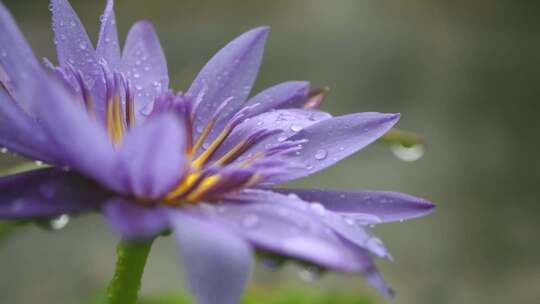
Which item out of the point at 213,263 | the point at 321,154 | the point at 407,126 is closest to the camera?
the point at 213,263

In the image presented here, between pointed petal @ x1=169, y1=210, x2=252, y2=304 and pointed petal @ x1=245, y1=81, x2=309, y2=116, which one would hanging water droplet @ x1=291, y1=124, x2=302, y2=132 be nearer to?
pointed petal @ x1=245, y1=81, x2=309, y2=116

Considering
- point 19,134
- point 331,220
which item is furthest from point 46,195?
point 331,220

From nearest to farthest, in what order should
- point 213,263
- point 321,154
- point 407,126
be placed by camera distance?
point 213,263 < point 321,154 < point 407,126

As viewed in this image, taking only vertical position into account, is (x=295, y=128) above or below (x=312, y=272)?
above

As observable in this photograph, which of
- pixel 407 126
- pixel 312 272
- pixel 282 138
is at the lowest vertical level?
pixel 407 126

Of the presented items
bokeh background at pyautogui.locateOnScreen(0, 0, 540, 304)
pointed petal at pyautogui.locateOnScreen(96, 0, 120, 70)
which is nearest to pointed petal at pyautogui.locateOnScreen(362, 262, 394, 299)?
pointed petal at pyautogui.locateOnScreen(96, 0, 120, 70)

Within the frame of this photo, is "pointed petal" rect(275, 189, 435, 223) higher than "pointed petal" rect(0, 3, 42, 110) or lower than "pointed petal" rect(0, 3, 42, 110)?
lower

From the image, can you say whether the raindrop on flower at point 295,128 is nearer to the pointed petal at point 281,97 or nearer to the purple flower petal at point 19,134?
the pointed petal at point 281,97

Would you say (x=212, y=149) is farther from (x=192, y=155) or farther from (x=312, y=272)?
(x=312, y=272)
